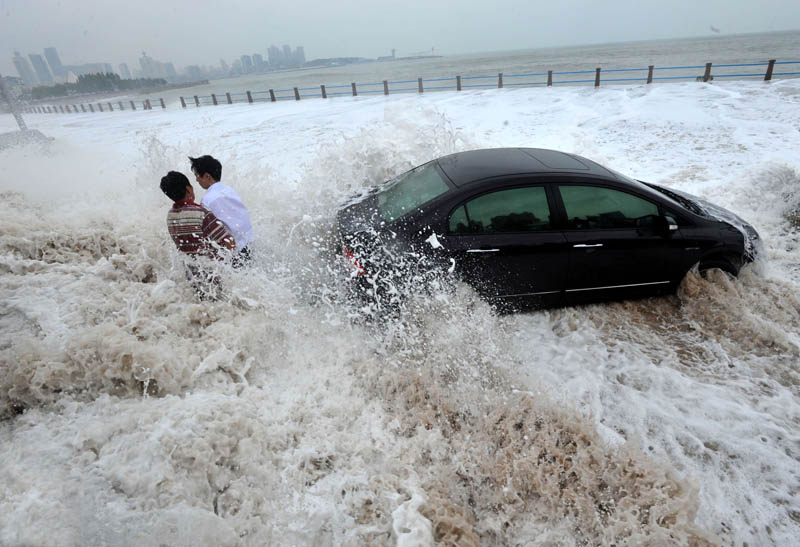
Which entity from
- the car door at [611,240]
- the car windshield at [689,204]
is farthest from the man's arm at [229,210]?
the car windshield at [689,204]

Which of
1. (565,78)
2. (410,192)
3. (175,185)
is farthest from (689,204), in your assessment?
(565,78)

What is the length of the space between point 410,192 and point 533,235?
1293mm

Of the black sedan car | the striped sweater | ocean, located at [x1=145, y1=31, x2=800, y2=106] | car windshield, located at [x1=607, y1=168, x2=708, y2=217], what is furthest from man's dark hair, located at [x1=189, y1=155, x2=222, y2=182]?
ocean, located at [x1=145, y1=31, x2=800, y2=106]

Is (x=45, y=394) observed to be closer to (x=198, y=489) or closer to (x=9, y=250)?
(x=198, y=489)

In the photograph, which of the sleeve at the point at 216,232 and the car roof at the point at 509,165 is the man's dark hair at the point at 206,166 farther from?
the car roof at the point at 509,165

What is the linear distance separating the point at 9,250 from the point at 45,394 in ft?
9.47

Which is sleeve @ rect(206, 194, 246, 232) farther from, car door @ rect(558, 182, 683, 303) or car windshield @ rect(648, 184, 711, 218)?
car windshield @ rect(648, 184, 711, 218)

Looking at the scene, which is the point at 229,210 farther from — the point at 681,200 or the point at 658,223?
the point at 681,200

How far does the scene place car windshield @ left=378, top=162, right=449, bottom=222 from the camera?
3686 mm

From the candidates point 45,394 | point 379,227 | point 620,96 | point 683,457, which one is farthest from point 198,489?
point 620,96

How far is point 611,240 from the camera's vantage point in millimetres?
3646

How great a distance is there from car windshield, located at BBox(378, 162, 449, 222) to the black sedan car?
2 centimetres

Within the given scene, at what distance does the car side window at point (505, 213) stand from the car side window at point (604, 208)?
0.25 m

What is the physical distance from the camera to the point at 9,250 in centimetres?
434
